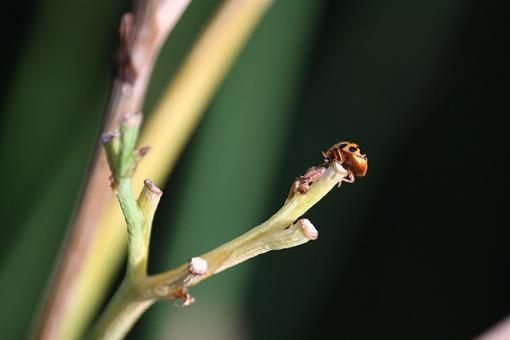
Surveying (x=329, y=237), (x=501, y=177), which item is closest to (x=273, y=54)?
(x=329, y=237)

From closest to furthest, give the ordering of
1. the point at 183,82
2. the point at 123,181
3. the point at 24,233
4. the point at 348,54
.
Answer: the point at 123,181 < the point at 183,82 < the point at 24,233 < the point at 348,54

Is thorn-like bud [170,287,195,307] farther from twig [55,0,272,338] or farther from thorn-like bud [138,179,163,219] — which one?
twig [55,0,272,338]

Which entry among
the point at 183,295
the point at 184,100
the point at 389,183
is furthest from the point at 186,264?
the point at 389,183

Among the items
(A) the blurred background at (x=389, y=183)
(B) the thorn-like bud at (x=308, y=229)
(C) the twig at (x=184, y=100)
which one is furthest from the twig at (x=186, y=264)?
(A) the blurred background at (x=389, y=183)

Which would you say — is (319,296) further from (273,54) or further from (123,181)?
(123,181)

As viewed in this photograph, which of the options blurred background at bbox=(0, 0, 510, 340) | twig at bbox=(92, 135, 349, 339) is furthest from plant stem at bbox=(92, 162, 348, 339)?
blurred background at bbox=(0, 0, 510, 340)

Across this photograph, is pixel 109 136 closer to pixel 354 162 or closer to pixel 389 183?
pixel 354 162
